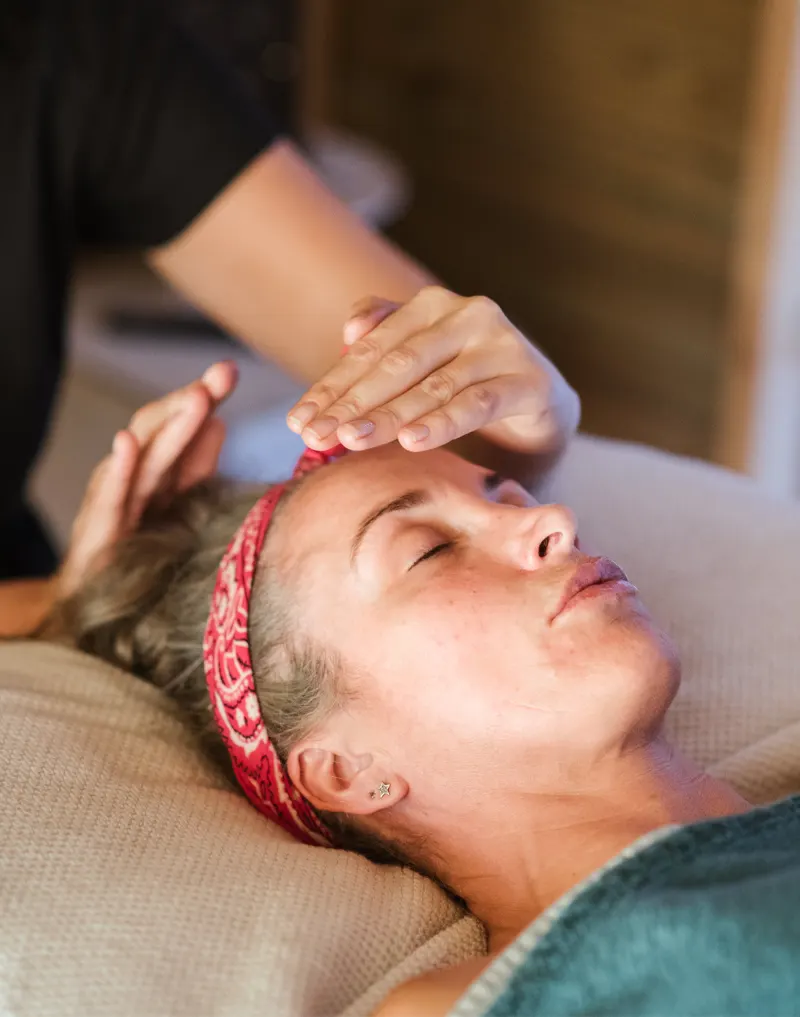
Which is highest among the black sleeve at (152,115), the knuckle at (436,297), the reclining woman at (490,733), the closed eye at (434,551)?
the knuckle at (436,297)

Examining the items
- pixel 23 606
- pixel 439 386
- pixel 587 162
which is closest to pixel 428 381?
pixel 439 386

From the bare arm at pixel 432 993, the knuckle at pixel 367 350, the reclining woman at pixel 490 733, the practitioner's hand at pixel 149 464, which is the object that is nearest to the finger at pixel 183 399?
the practitioner's hand at pixel 149 464

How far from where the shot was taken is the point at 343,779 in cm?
87

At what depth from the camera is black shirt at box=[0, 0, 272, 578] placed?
1147 mm

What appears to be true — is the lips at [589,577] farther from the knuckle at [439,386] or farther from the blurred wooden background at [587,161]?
the blurred wooden background at [587,161]

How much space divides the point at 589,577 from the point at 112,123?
668 mm

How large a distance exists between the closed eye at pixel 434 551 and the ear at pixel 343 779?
14 centimetres

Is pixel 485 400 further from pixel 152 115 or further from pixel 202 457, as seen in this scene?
pixel 152 115

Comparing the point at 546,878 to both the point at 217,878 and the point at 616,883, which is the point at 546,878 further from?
the point at 217,878

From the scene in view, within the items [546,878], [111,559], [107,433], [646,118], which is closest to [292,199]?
[111,559]

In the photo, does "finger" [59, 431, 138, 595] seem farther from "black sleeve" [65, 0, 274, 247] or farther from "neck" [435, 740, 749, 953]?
"neck" [435, 740, 749, 953]

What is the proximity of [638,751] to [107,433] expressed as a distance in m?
1.38

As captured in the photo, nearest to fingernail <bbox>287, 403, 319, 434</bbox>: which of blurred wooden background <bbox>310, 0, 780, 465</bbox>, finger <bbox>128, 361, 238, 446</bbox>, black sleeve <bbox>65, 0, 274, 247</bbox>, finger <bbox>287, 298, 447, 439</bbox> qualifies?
finger <bbox>287, 298, 447, 439</bbox>

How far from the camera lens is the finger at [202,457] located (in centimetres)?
106
